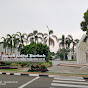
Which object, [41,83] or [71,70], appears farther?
[71,70]

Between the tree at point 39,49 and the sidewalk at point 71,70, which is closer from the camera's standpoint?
the sidewalk at point 71,70

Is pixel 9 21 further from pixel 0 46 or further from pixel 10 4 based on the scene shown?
pixel 0 46

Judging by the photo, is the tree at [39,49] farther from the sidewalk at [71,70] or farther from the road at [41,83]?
the road at [41,83]

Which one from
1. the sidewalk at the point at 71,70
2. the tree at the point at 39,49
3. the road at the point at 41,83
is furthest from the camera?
the tree at the point at 39,49

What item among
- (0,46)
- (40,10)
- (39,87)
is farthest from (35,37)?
(0,46)

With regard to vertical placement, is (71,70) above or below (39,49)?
below

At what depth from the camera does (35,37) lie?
104ft

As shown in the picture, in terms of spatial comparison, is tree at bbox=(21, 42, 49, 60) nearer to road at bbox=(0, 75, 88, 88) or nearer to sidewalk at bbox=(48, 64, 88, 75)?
sidewalk at bbox=(48, 64, 88, 75)

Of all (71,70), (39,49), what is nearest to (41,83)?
(71,70)

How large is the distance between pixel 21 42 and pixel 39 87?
92.8 feet

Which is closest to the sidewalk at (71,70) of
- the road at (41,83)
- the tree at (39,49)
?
the road at (41,83)

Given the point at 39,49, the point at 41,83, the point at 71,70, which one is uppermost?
the point at 39,49

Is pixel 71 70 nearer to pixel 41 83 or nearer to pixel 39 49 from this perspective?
pixel 41 83

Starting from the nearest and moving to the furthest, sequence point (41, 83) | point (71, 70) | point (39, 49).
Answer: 1. point (41, 83)
2. point (71, 70)
3. point (39, 49)
